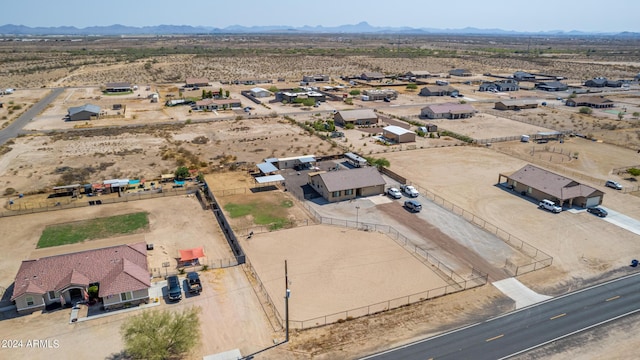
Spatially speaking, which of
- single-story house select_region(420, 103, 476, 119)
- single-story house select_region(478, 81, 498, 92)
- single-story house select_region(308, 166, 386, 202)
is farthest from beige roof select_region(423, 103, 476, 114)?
single-story house select_region(308, 166, 386, 202)

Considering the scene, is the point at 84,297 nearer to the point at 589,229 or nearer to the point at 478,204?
the point at 478,204

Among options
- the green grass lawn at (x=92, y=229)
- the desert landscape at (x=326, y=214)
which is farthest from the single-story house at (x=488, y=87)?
the green grass lawn at (x=92, y=229)

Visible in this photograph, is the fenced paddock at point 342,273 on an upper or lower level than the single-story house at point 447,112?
lower

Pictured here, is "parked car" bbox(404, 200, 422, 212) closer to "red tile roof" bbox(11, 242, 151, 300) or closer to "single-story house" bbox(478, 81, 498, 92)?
"red tile roof" bbox(11, 242, 151, 300)

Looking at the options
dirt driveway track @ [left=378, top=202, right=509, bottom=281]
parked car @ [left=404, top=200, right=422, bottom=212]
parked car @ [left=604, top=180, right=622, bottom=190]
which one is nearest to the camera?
dirt driveway track @ [left=378, top=202, right=509, bottom=281]

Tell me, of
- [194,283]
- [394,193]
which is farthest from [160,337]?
[394,193]

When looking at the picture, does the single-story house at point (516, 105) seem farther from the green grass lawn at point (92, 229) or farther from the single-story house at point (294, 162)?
the green grass lawn at point (92, 229)

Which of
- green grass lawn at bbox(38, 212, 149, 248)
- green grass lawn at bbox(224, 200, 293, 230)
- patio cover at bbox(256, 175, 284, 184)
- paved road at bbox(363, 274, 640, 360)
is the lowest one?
paved road at bbox(363, 274, 640, 360)
